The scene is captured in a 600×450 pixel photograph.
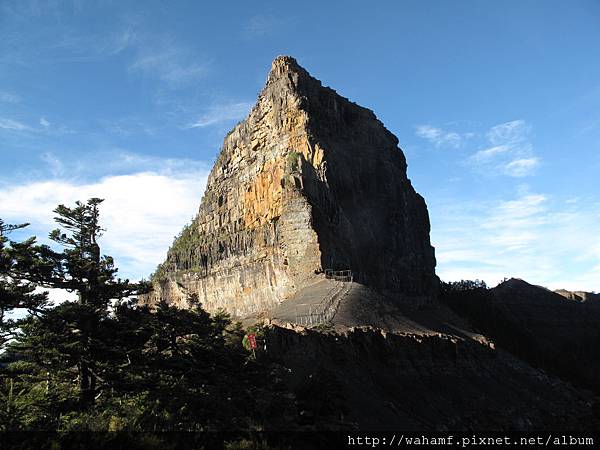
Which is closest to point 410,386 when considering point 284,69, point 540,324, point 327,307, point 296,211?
point 327,307

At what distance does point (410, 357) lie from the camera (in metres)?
48.7

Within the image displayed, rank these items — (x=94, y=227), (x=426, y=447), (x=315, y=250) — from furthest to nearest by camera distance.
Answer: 1. (x=315, y=250)
2. (x=426, y=447)
3. (x=94, y=227)

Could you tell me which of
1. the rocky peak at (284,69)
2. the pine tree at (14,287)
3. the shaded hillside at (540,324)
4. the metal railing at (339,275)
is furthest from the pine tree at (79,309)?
the shaded hillside at (540,324)

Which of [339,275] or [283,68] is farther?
[283,68]

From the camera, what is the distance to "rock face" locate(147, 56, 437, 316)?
7100 cm

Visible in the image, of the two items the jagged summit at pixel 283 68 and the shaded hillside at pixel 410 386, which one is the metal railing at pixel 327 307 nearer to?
the shaded hillside at pixel 410 386

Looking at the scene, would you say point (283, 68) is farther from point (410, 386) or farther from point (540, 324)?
point (540, 324)

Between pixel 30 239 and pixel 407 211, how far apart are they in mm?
84554

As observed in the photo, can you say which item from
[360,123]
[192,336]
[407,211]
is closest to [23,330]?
[192,336]

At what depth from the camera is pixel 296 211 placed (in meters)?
69.6

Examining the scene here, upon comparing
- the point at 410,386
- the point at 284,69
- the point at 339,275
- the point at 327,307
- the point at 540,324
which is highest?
the point at 284,69

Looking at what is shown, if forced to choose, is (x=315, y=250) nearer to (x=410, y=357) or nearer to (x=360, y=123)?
(x=410, y=357)

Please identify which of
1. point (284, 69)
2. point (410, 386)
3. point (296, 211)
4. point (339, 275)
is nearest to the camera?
point (410, 386)

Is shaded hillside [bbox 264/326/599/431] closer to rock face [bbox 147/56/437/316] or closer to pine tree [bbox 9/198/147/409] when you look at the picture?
pine tree [bbox 9/198/147/409]
